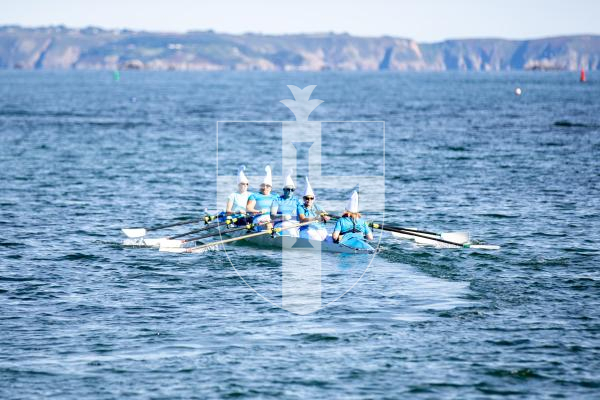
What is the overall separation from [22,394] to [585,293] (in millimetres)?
15570

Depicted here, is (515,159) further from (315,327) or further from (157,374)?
(157,374)

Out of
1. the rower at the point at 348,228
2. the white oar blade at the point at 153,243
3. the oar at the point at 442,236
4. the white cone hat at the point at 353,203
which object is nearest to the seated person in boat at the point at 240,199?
the white oar blade at the point at 153,243

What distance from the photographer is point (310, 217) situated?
31688 millimetres

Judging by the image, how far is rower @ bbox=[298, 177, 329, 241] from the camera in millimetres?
31297

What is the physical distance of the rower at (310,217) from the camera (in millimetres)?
31297

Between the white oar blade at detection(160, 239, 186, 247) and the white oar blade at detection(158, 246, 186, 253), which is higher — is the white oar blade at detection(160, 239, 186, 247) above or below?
above

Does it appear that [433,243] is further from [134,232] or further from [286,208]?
[134,232]

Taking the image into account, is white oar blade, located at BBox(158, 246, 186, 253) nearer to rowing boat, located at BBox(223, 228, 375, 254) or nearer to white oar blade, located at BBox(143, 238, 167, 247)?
white oar blade, located at BBox(143, 238, 167, 247)

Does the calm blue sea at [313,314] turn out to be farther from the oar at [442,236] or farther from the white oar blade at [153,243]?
the white oar blade at [153,243]

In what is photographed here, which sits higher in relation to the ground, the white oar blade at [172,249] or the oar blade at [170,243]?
the oar blade at [170,243]

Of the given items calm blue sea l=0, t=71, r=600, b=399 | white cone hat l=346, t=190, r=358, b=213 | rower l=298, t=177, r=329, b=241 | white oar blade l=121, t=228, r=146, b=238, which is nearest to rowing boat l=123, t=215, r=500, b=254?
white oar blade l=121, t=228, r=146, b=238

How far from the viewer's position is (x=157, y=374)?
786 inches

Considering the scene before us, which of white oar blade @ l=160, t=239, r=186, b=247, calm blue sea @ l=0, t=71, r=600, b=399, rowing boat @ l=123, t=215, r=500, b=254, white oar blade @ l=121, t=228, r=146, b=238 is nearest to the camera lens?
calm blue sea @ l=0, t=71, r=600, b=399

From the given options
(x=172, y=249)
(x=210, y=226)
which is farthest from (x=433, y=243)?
(x=172, y=249)
